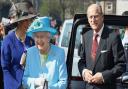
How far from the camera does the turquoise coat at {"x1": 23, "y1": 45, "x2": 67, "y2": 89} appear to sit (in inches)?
204

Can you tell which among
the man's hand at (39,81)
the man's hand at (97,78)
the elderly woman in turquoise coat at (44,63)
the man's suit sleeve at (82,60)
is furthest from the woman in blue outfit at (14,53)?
the man's hand at (97,78)

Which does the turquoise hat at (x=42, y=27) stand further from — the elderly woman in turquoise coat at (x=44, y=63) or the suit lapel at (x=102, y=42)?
the suit lapel at (x=102, y=42)

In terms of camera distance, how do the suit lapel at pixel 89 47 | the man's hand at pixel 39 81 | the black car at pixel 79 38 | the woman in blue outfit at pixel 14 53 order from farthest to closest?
the woman in blue outfit at pixel 14 53, the black car at pixel 79 38, the suit lapel at pixel 89 47, the man's hand at pixel 39 81

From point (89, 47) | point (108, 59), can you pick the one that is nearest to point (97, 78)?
point (108, 59)

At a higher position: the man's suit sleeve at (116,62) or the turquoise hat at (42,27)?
the turquoise hat at (42,27)

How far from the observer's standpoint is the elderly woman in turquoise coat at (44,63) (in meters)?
5.17

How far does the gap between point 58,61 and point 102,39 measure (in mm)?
541

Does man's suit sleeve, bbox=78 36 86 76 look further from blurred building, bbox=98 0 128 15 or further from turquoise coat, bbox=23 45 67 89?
blurred building, bbox=98 0 128 15

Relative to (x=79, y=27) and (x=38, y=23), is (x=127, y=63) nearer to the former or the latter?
(x=79, y=27)

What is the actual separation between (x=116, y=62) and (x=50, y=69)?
2.25ft

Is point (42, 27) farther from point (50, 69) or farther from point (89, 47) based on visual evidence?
point (89, 47)

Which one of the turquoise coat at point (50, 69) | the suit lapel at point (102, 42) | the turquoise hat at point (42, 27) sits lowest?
the turquoise coat at point (50, 69)

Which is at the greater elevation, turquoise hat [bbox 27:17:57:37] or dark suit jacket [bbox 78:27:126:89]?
turquoise hat [bbox 27:17:57:37]

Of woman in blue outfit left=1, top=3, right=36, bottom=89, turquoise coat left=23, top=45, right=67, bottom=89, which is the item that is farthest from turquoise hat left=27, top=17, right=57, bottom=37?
woman in blue outfit left=1, top=3, right=36, bottom=89
